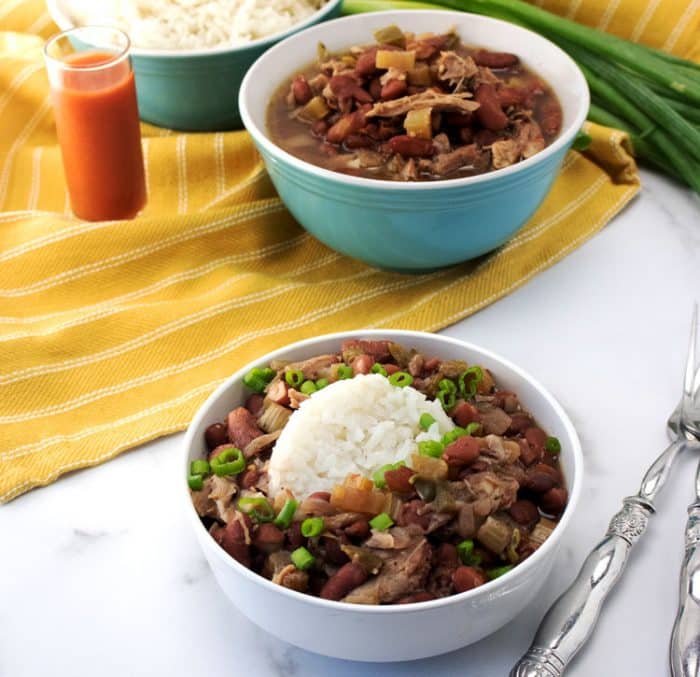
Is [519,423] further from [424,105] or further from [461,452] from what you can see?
[424,105]

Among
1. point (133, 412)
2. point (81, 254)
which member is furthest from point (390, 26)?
point (133, 412)

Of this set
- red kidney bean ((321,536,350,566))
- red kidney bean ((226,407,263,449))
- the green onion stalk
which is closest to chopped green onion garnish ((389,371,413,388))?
red kidney bean ((226,407,263,449))

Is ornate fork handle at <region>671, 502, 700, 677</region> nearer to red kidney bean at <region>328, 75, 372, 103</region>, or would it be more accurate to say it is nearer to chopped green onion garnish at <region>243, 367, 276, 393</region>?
chopped green onion garnish at <region>243, 367, 276, 393</region>

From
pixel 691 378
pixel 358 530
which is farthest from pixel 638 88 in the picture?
pixel 358 530

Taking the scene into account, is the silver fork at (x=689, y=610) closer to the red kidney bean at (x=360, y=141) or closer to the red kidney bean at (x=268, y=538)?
the red kidney bean at (x=268, y=538)

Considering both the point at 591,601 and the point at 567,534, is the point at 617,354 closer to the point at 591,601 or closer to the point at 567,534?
the point at 567,534

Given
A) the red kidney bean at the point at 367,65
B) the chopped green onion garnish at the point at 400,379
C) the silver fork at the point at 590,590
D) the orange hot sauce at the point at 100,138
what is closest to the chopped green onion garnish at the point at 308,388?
the chopped green onion garnish at the point at 400,379
